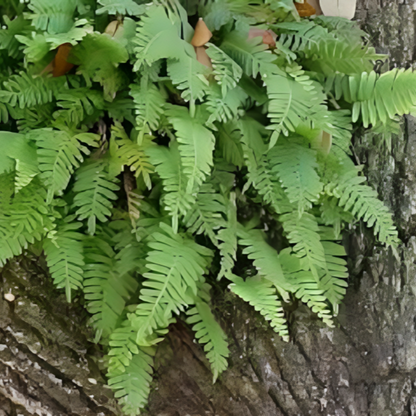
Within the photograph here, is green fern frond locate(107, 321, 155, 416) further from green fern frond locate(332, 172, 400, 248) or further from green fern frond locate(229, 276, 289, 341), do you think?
green fern frond locate(332, 172, 400, 248)

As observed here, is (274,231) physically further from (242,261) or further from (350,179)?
(350,179)

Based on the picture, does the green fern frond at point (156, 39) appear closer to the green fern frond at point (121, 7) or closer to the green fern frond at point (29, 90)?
the green fern frond at point (121, 7)

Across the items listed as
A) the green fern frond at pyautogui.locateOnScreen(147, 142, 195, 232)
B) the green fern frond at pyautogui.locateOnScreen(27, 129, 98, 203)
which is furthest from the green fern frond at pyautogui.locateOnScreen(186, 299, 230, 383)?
the green fern frond at pyautogui.locateOnScreen(27, 129, 98, 203)

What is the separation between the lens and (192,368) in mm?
1224

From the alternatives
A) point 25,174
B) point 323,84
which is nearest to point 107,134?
point 25,174

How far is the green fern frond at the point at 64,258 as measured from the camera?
102 cm

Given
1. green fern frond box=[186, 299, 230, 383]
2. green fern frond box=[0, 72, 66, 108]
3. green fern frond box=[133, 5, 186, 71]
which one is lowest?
green fern frond box=[186, 299, 230, 383]

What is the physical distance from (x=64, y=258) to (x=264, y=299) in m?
0.55

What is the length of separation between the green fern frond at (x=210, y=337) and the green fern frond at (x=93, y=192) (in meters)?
0.37

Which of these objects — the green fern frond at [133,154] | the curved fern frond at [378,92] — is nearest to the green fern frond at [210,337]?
the green fern frond at [133,154]

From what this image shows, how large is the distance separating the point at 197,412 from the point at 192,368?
0.15 meters

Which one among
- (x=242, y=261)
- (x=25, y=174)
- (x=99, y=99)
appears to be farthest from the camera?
(x=242, y=261)

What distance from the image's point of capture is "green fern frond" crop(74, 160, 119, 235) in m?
1.03

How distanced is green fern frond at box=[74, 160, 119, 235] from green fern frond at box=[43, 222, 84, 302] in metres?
0.06
